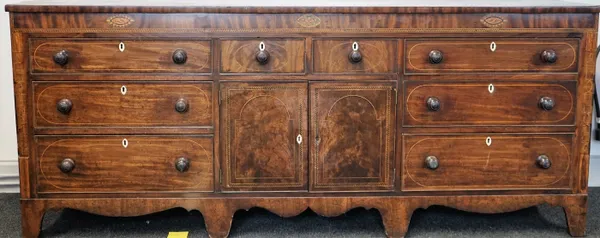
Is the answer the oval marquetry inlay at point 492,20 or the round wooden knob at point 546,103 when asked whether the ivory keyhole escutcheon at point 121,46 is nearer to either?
the oval marquetry inlay at point 492,20

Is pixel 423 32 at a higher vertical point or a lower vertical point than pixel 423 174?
higher

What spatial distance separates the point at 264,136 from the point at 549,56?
1.08 metres

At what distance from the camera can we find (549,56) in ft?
8.18

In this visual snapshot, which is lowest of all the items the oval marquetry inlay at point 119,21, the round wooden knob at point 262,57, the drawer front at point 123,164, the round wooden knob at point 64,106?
the drawer front at point 123,164

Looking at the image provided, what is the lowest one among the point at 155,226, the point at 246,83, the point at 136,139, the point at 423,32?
the point at 155,226

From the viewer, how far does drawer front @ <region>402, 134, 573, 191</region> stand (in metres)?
2.58

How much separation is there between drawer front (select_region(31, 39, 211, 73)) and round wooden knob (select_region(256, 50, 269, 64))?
18cm

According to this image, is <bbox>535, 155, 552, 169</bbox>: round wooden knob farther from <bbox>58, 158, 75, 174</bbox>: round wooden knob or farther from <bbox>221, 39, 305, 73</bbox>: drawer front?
<bbox>58, 158, 75, 174</bbox>: round wooden knob

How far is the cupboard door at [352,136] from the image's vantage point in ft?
8.27

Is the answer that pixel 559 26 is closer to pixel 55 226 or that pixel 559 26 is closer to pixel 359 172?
pixel 359 172

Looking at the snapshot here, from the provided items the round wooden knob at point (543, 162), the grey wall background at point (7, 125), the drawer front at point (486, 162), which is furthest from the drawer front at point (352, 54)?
the grey wall background at point (7, 125)

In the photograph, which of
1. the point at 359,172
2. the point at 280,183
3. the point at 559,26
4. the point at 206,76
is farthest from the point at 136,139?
the point at 559,26

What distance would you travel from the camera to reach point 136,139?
2.53 meters

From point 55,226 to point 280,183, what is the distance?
3.16ft
